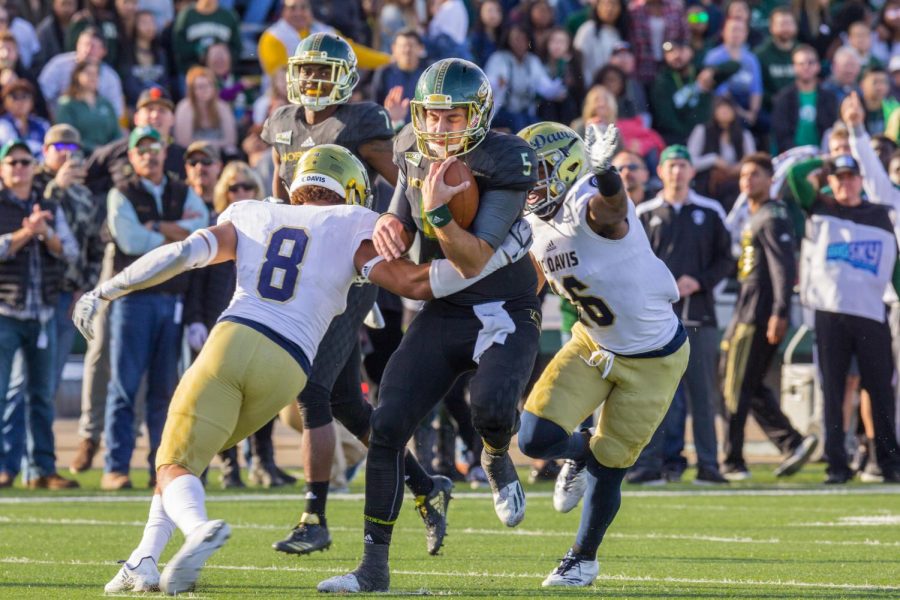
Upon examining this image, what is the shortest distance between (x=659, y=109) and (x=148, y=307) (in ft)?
20.9

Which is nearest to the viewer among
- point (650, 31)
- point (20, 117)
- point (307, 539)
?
point (307, 539)

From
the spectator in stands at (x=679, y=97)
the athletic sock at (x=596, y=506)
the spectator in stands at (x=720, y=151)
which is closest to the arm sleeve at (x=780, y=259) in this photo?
the spectator in stands at (x=720, y=151)

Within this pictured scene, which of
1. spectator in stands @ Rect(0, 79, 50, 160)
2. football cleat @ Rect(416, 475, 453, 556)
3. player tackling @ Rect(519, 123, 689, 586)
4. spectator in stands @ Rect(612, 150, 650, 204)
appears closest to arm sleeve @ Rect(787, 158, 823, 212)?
spectator in stands @ Rect(612, 150, 650, 204)

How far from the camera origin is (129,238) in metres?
9.85

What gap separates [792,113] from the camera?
14656 mm

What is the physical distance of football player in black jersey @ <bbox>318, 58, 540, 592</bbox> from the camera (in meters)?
5.36

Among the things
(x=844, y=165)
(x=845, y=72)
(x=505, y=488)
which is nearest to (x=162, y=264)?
(x=505, y=488)

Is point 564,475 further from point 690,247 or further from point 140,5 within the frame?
point 140,5

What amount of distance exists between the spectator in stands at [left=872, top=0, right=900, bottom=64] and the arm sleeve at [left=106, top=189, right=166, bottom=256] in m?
9.60

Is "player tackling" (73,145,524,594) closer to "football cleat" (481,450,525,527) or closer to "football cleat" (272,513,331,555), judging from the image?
"football cleat" (481,450,525,527)

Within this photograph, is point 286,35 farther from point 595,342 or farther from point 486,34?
point 595,342

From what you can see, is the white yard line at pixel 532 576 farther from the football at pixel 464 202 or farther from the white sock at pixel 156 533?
the football at pixel 464 202

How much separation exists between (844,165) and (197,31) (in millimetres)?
6218

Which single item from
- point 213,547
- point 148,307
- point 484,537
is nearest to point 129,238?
point 148,307
